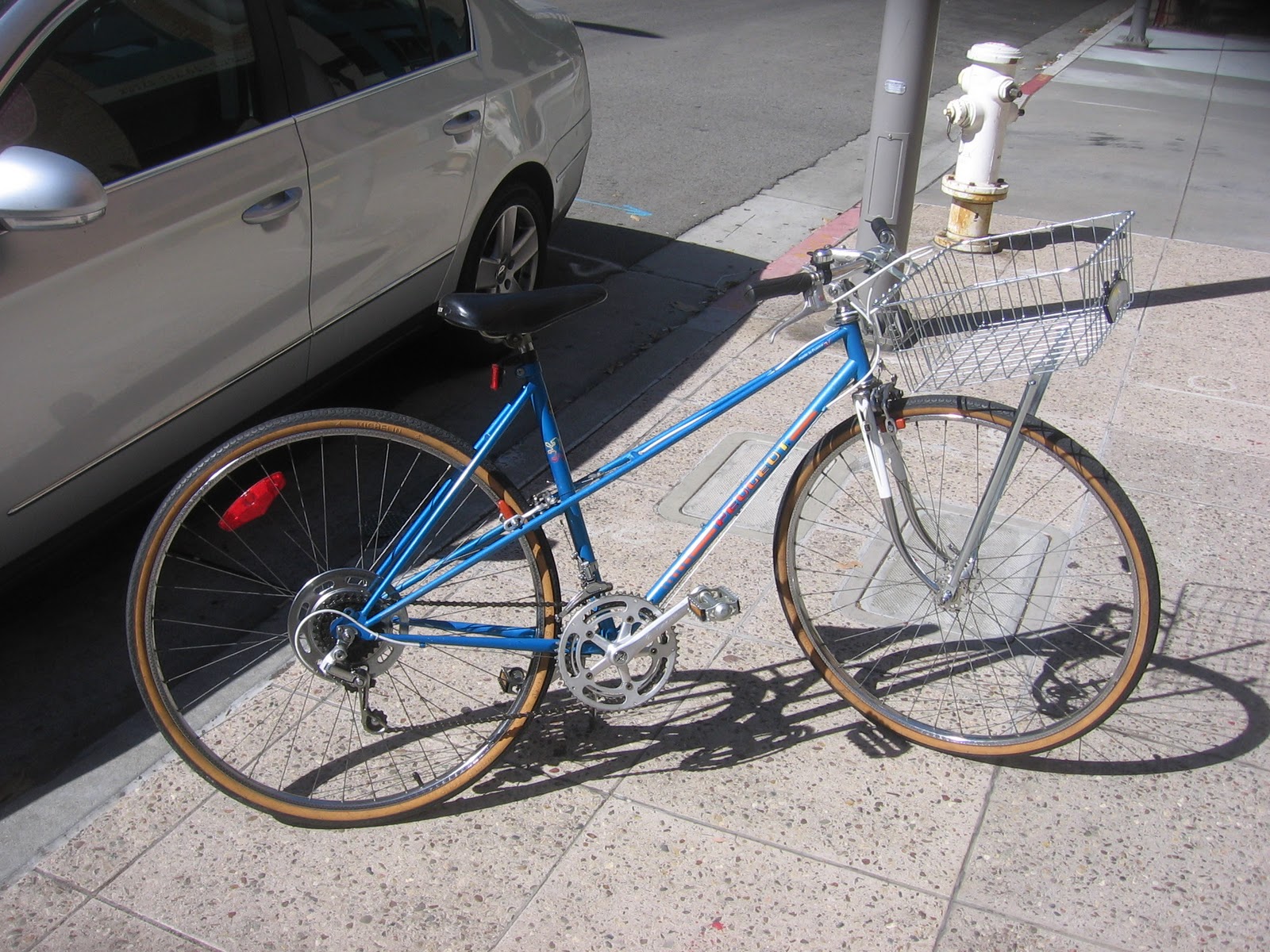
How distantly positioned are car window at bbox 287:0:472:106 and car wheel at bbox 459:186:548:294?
2.06 feet

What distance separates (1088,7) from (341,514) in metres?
17.2

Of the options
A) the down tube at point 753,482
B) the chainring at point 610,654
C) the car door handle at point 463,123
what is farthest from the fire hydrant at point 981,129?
the chainring at point 610,654

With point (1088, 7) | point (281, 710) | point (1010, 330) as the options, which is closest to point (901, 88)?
point (1010, 330)

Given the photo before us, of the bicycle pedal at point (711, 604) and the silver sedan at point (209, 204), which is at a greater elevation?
the silver sedan at point (209, 204)

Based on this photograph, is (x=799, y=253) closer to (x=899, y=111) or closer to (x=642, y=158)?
(x=899, y=111)

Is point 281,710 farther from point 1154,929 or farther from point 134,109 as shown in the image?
point 1154,929

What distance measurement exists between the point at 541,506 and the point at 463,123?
236 cm

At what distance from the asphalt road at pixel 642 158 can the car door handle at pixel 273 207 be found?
910 mm

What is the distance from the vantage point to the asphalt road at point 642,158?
3.42 meters

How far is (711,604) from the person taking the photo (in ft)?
9.30

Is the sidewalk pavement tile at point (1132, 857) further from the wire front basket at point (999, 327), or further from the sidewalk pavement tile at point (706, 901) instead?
the wire front basket at point (999, 327)

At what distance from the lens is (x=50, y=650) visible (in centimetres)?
356

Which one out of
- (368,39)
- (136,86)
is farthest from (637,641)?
(368,39)

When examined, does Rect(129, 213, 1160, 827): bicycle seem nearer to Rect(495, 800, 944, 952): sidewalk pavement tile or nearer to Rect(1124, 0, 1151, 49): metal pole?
Rect(495, 800, 944, 952): sidewalk pavement tile
